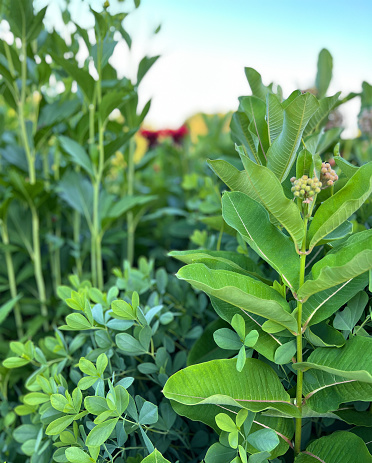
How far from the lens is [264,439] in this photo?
506mm

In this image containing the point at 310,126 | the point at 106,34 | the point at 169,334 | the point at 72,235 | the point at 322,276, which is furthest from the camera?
the point at 72,235

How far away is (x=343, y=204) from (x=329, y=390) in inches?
10.0

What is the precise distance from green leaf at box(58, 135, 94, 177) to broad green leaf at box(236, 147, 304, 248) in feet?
2.32

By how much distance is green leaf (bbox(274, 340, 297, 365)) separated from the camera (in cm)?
53

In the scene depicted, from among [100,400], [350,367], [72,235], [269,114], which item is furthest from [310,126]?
[72,235]

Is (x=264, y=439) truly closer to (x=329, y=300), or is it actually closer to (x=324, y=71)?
(x=329, y=300)

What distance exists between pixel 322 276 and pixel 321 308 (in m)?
0.09

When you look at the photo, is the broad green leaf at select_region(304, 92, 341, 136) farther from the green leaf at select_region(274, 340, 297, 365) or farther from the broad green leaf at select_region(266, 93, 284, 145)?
the green leaf at select_region(274, 340, 297, 365)

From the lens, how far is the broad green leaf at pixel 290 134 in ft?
1.70

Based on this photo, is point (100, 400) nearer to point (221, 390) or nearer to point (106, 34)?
point (221, 390)

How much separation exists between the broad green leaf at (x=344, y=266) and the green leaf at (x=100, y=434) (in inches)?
11.7

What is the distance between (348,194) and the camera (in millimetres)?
489

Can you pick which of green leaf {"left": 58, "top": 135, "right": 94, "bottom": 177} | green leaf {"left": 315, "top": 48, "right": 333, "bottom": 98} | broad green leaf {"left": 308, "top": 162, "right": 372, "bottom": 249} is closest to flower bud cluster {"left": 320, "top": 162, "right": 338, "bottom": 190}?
broad green leaf {"left": 308, "top": 162, "right": 372, "bottom": 249}

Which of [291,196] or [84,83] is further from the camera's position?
[84,83]
